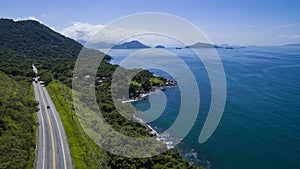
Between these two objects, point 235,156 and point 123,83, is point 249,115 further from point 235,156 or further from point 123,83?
point 123,83

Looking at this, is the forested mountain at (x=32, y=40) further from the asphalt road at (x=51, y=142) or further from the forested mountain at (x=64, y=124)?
the asphalt road at (x=51, y=142)

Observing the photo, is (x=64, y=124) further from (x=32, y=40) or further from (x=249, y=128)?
(x=32, y=40)

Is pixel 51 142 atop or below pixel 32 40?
below

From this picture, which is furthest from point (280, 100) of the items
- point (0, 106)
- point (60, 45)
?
point (60, 45)

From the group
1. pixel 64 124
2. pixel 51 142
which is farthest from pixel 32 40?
pixel 51 142

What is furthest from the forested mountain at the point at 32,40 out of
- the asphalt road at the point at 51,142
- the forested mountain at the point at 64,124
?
the asphalt road at the point at 51,142

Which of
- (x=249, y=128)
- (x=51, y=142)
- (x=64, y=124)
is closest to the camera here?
(x=51, y=142)

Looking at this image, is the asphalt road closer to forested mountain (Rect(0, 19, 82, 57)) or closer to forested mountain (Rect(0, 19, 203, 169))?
forested mountain (Rect(0, 19, 203, 169))

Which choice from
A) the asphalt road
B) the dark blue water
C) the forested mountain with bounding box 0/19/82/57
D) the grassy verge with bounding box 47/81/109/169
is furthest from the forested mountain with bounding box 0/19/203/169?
the forested mountain with bounding box 0/19/82/57
